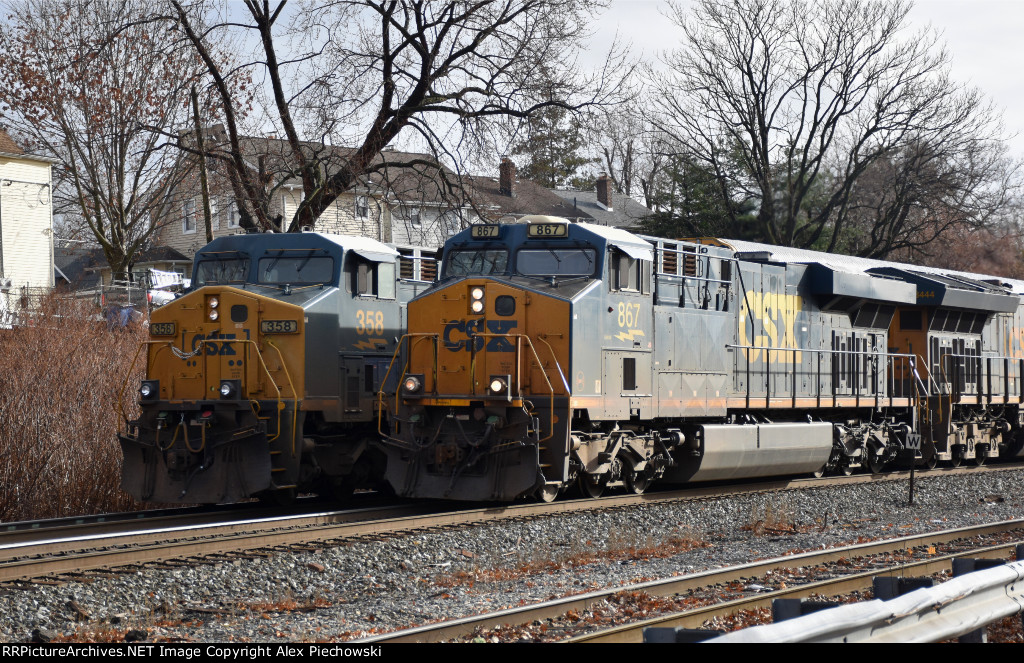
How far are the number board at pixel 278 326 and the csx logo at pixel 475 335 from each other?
6.35ft

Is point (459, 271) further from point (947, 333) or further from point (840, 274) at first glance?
point (947, 333)

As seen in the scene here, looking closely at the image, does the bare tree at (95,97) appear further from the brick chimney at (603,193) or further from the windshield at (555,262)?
the brick chimney at (603,193)

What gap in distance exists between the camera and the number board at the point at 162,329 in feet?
44.4

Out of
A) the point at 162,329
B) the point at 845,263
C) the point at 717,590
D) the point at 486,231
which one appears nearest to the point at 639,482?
the point at 486,231

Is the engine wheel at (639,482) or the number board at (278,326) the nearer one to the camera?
the number board at (278,326)

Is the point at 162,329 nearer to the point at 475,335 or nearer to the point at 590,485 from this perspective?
the point at 475,335

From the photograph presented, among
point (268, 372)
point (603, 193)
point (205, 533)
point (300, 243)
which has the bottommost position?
A: point (205, 533)

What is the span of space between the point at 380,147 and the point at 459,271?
28.4 feet

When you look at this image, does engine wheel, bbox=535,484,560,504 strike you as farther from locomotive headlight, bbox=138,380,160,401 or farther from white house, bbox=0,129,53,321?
white house, bbox=0,129,53,321

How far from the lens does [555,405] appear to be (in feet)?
39.2

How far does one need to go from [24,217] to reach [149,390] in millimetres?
27759

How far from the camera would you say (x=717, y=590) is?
8492 millimetres

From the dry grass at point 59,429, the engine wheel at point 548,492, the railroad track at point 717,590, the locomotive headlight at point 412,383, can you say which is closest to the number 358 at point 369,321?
the locomotive headlight at point 412,383
